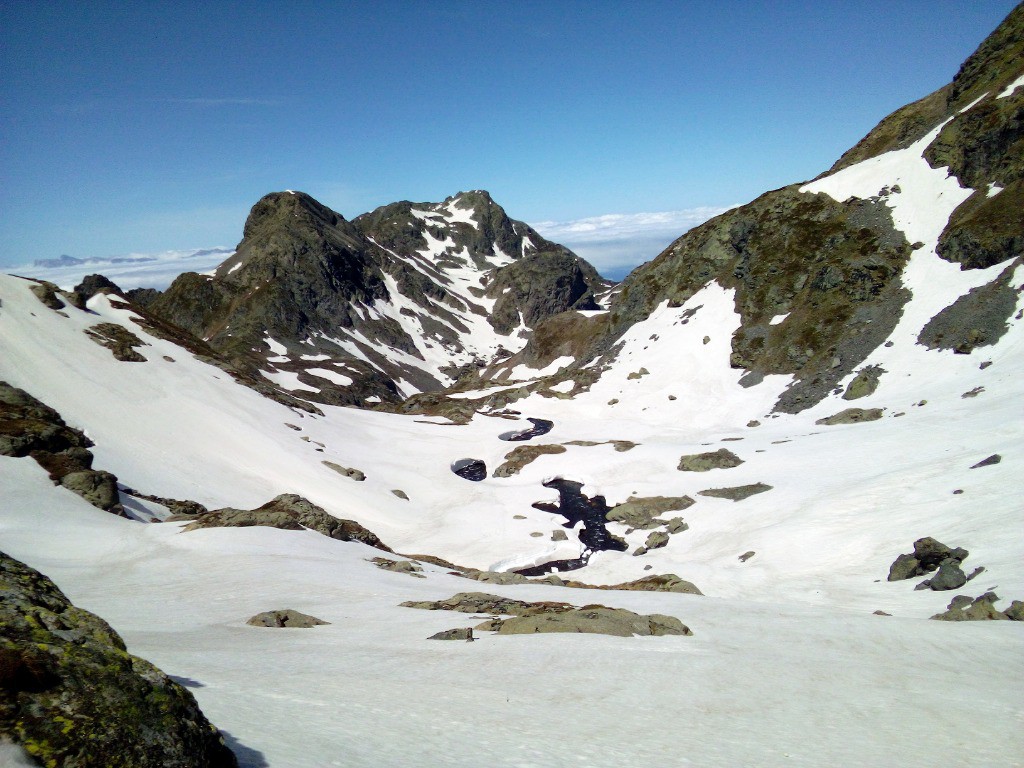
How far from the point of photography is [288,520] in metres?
39.2

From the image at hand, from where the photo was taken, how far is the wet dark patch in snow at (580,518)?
52.4m

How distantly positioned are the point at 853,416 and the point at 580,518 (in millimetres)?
32604

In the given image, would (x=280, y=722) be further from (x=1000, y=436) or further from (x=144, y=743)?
(x=1000, y=436)

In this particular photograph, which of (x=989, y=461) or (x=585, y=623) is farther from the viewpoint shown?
(x=989, y=461)

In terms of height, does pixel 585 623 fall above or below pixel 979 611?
Answer: above

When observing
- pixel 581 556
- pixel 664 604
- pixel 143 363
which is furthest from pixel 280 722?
pixel 143 363

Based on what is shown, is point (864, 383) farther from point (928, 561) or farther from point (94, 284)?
point (94, 284)

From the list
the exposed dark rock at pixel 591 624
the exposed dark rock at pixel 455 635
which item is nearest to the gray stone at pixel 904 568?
the exposed dark rock at pixel 591 624

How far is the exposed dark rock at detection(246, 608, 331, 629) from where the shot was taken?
70.5 ft

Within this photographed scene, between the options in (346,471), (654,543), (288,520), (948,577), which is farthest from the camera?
(346,471)

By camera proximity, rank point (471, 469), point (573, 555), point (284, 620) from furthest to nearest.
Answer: point (471, 469)
point (573, 555)
point (284, 620)

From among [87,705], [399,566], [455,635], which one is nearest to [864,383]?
[399,566]

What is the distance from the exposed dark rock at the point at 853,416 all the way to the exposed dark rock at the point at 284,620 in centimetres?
6066

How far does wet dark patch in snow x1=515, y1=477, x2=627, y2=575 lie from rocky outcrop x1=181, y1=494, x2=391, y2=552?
51.1 feet
